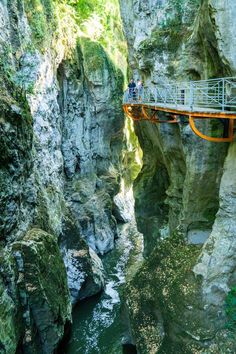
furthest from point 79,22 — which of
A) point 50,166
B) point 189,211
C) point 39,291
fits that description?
point 39,291

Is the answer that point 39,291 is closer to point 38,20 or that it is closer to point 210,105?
point 210,105

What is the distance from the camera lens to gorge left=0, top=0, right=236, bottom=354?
12.8 metres

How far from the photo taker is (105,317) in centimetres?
2141

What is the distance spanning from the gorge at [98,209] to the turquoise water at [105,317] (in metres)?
0.09

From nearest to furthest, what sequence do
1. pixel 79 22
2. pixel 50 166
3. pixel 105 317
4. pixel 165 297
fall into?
pixel 165 297, pixel 105 317, pixel 50 166, pixel 79 22

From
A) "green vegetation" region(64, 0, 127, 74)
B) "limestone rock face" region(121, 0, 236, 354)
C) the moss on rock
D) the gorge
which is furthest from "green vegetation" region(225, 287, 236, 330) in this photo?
"green vegetation" region(64, 0, 127, 74)

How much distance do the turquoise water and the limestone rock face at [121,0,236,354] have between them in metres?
4.08

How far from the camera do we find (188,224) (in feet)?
55.0

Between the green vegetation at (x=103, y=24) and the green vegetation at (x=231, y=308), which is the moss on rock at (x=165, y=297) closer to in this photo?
the green vegetation at (x=231, y=308)

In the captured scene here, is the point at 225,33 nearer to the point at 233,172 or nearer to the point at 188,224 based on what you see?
the point at 233,172

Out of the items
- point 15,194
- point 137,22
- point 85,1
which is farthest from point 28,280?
point 85,1

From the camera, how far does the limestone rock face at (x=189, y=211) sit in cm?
1257

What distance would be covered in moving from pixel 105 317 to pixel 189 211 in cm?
867

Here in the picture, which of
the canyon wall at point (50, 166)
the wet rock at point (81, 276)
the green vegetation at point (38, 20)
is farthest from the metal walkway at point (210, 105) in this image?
the wet rock at point (81, 276)
